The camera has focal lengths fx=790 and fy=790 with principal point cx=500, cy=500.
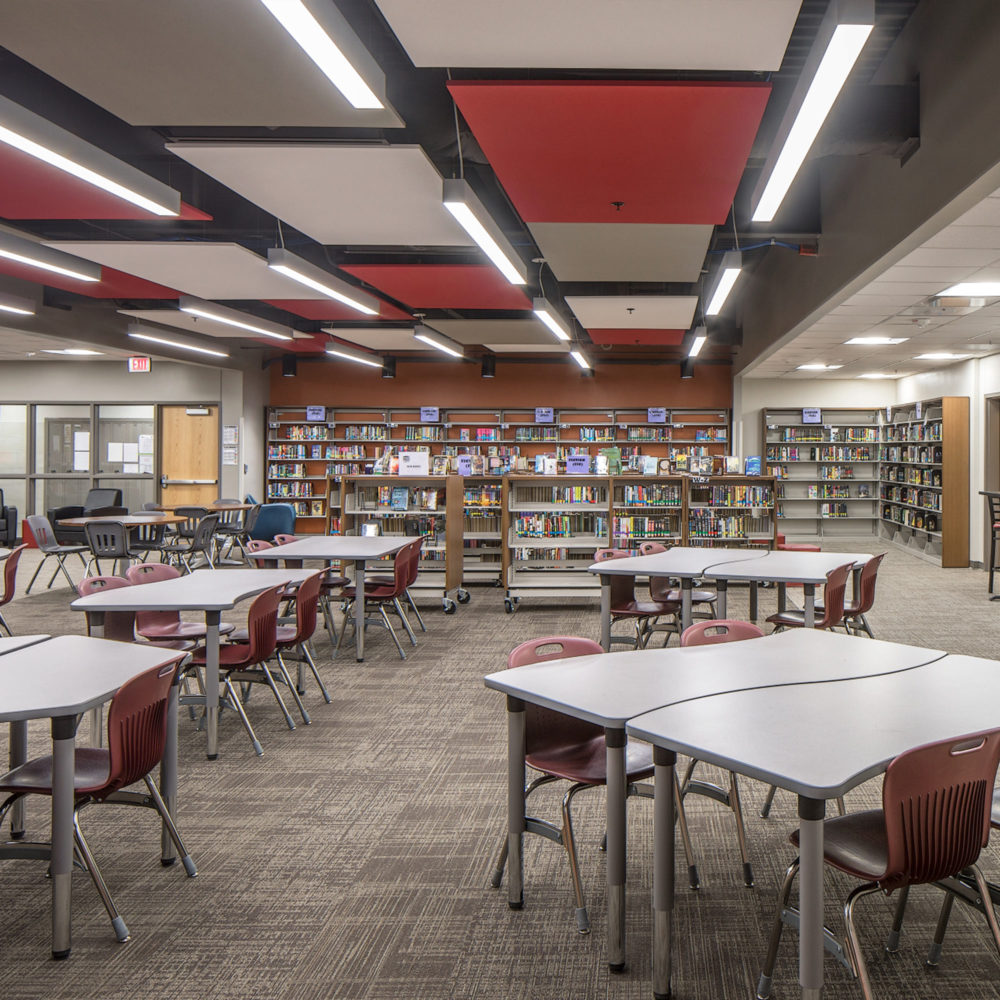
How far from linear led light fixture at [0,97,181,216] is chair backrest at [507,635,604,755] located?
353cm

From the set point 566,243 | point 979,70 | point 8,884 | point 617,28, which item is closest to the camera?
point 8,884

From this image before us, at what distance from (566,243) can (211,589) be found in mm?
4285

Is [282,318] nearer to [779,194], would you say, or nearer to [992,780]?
[779,194]

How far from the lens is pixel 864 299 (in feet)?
23.1

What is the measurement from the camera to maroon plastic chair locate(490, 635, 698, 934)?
2.69m

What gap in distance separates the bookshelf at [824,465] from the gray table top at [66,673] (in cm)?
1346

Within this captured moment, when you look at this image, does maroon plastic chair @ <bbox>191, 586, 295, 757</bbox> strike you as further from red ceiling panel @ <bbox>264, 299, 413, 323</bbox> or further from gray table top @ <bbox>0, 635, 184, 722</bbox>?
red ceiling panel @ <bbox>264, 299, 413, 323</bbox>

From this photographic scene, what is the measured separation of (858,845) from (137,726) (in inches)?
91.8

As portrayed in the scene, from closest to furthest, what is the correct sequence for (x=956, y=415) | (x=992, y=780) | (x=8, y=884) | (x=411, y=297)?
(x=992, y=780) → (x=8, y=884) → (x=411, y=297) → (x=956, y=415)

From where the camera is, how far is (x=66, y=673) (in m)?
2.85

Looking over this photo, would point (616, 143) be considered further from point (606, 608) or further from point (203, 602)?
point (203, 602)

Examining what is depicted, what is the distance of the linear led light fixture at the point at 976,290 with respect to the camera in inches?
257

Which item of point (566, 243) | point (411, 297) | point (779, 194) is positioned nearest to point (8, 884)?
point (779, 194)

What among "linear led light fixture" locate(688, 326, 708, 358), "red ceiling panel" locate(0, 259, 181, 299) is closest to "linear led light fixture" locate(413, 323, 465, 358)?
"red ceiling panel" locate(0, 259, 181, 299)
